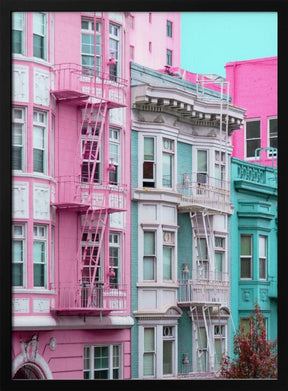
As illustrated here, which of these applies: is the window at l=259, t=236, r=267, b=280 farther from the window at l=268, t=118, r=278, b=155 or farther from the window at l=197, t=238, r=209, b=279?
the window at l=268, t=118, r=278, b=155

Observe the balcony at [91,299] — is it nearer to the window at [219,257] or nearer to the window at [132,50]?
the window at [219,257]

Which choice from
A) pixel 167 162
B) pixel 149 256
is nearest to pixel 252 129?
pixel 167 162

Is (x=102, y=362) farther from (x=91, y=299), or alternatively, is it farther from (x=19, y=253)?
(x=19, y=253)

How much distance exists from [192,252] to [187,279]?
47 centimetres

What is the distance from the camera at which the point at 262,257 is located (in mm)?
10875

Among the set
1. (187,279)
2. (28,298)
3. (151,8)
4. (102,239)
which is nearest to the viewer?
(151,8)

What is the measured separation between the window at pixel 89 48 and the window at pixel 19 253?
5.34 ft

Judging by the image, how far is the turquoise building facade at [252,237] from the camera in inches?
411

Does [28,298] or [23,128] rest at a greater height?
[23,128]

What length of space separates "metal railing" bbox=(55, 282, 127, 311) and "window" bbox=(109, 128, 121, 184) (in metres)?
1.02

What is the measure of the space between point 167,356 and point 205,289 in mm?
764

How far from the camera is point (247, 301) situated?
10336 millimetres
